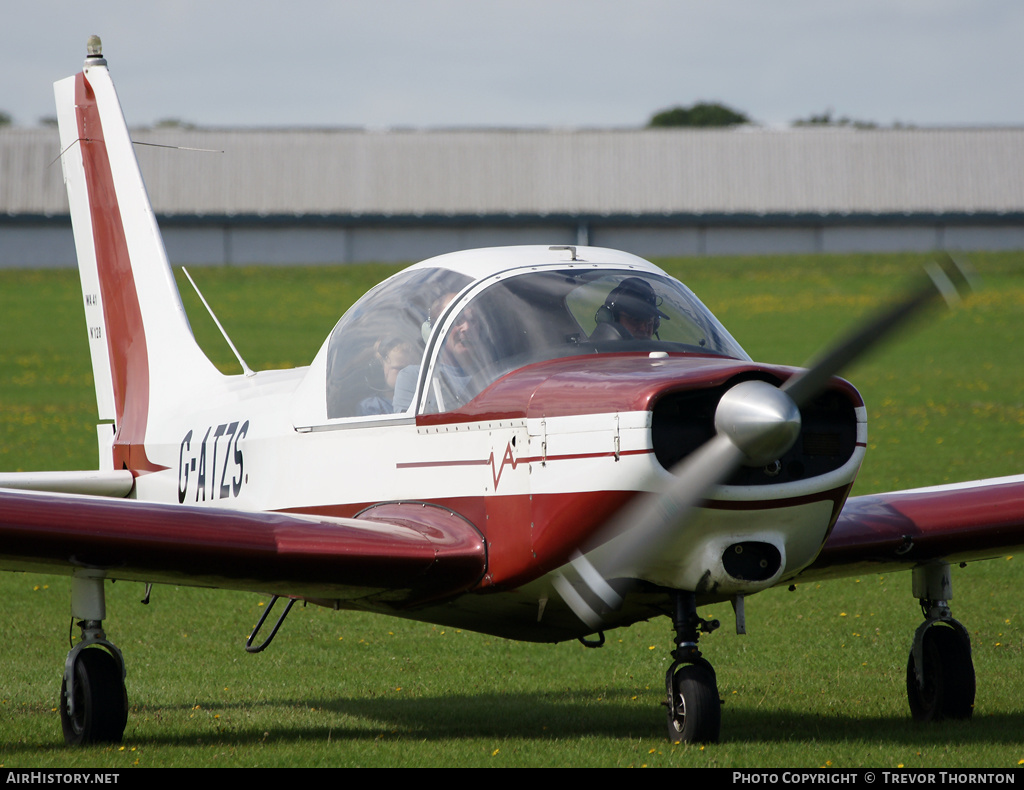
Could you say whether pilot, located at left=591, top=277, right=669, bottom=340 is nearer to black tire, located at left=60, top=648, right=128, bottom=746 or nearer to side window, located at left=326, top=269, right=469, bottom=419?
side window, located at left=326, top=269, right=469, bottom=419

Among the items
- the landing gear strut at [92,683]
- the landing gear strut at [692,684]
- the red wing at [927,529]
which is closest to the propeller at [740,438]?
the landing gear strut at [692,684]

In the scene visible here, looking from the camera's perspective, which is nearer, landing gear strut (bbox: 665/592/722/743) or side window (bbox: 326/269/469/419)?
landing gear strut (bbox: 665/592/722/743)

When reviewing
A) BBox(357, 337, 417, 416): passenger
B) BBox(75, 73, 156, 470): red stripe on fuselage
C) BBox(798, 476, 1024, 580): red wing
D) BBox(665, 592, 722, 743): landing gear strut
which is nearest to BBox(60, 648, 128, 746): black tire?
BBox(357, 337, 417, 416): passenger

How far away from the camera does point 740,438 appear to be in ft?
18.2

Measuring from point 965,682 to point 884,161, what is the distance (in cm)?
5447

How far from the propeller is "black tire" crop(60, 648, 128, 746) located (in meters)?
2.77

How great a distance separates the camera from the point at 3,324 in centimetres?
4159

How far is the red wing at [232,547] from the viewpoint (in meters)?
6.51

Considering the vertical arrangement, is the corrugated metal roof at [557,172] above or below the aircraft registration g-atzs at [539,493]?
above

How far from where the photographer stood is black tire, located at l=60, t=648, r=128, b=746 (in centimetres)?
725

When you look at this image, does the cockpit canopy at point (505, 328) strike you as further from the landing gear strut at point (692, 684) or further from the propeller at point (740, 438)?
the landing gear strut at point (692, 684)

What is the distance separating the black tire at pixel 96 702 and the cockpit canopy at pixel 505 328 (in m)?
1.92
